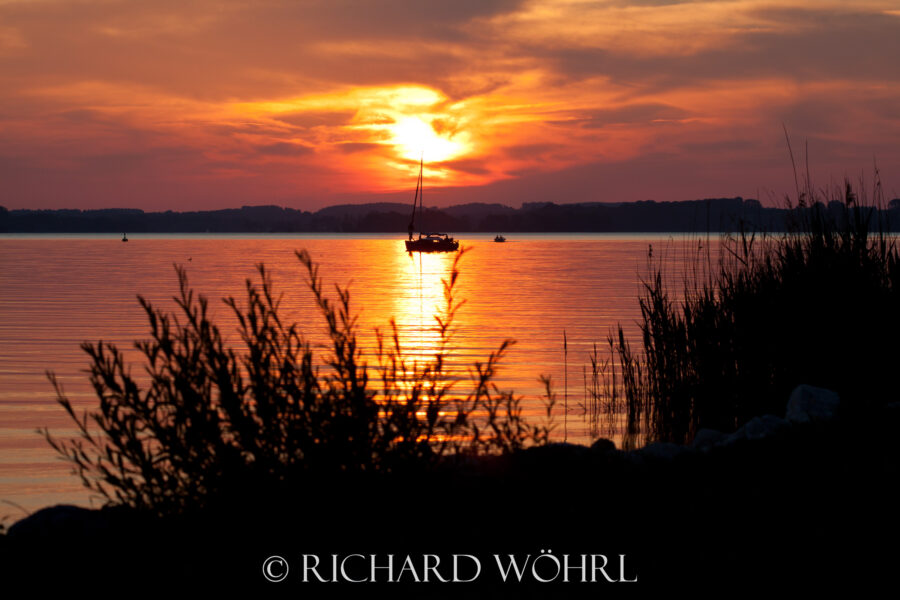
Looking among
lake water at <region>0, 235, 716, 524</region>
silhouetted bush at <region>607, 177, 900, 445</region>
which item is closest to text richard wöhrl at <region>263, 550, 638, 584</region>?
lake water at <region>0, 235, 716, 524</region>

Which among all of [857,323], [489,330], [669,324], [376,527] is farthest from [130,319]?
[376,527]

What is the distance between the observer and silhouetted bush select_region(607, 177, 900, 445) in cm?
1295

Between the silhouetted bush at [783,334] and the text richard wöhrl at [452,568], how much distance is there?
782 centimetres

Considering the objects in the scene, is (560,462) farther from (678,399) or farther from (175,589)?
(678,399)

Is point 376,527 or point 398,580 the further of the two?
point 376,527

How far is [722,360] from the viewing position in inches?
548

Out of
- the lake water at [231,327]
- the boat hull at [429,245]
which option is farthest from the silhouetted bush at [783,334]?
the boat hull at [429,245]

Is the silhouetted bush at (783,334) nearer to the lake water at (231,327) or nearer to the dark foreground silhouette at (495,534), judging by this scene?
the lake water at (231,327)

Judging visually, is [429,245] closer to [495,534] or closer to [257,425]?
[257,425]

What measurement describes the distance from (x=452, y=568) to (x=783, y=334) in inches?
359

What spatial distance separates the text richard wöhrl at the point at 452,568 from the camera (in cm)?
584

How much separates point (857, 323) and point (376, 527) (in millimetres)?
9385

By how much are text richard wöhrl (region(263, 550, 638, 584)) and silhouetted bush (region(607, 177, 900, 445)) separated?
7816 mm

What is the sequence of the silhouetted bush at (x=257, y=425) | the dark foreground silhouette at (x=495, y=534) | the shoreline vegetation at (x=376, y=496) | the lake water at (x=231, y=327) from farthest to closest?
the lake water at (x=231, y=327) → the silhouetted bush at (x=257, y=425) → the shoreline vegetation at (x=376, y=496) → the dark foreground silhouette at (x=495, y=534)
